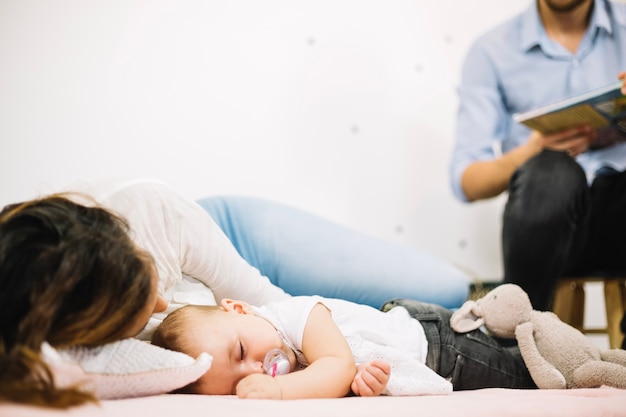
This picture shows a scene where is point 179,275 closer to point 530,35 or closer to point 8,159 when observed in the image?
point 8,159

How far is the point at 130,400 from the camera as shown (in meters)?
0.57

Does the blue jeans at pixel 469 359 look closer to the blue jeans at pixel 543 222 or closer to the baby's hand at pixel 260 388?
the baby's hand at pixel 260 388

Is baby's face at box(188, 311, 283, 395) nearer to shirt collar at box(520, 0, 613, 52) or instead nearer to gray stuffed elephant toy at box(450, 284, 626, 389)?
gray stuffed elephant toy at box(450, 284, 626, 389)

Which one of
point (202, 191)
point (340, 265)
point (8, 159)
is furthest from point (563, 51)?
point (8, 159)

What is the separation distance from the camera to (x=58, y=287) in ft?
1.70

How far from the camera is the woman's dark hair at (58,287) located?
49 cm

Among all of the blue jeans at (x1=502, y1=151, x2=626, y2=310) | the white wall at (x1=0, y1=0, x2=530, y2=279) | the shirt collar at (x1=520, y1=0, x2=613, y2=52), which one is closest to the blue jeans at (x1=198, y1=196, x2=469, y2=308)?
the blue jeans at (x1=502, y1=151, x2=626, y2=310)

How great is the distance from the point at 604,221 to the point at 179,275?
43.0 inches

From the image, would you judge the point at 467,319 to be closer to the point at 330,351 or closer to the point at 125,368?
the point at 330,351

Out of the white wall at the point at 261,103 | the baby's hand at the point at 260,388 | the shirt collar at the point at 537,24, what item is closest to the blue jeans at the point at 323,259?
the white wall at the point at 261,103

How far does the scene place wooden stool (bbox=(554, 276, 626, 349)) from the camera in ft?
4.60

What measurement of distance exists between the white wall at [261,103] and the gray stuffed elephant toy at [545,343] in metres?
0.84

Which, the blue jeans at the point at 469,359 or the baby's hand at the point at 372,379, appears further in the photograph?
the blue jeans at the point at 469,359

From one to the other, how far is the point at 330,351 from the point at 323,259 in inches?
18.2
